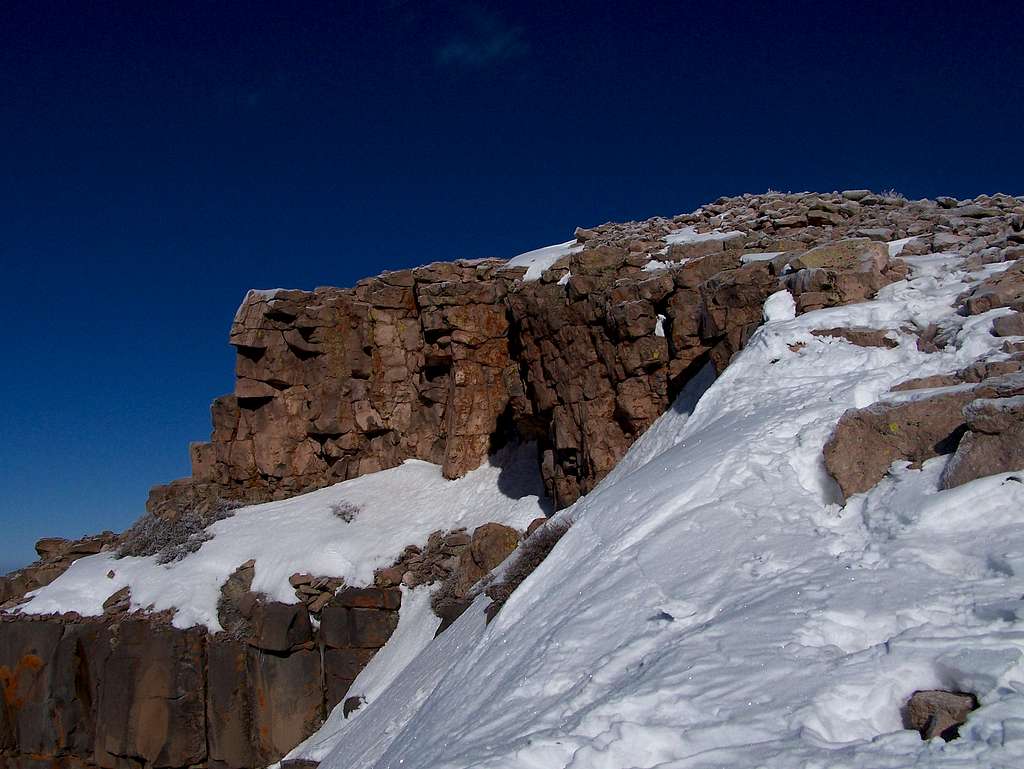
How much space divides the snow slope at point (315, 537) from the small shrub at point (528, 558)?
35.1ft

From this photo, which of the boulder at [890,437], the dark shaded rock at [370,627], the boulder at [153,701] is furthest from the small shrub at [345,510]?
the boulder at [890,437]

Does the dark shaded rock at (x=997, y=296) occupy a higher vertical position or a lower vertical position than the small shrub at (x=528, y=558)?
higher

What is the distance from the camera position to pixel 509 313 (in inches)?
1094

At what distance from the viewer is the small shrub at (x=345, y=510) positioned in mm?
26917

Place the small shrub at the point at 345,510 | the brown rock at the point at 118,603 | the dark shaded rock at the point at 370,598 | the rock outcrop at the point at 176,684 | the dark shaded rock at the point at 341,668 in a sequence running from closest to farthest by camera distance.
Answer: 1. the rock outcrop at the point at 176,684
2. the dark shaded rock at the point at 341,668
3. the dark shaded rock at the point at 370,598
4. the brown rock at the point at 118,603
5. the small shrub at the point at 345,510

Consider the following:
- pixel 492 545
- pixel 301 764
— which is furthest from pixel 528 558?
pixel 301 764

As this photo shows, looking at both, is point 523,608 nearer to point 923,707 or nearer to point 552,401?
point 923,707

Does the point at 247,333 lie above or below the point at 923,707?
above

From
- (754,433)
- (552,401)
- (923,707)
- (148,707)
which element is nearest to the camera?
(923,707)

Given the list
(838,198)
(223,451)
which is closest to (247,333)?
(223,451)

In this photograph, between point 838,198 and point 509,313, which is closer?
point 838,198

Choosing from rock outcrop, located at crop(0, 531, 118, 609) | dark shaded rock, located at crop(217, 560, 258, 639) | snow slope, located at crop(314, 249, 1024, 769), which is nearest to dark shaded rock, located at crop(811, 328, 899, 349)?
snow slope, located at crop(314, 249, 1024, 769)

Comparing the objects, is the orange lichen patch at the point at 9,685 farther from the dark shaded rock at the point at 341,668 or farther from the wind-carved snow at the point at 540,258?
the wind-carved snow at the point at 540,258

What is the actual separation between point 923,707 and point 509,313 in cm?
2411
